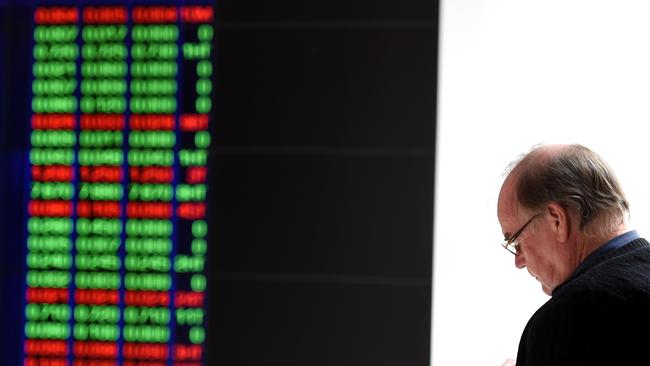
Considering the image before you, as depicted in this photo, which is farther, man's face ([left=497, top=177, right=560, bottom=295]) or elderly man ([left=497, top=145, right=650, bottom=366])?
man's face ([left=497, top=177, right=560, bottom=295])

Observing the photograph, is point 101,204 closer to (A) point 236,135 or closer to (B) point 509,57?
(A) point 236,135

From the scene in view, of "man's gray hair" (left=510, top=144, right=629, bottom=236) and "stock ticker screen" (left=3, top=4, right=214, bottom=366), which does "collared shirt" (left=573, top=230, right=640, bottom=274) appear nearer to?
"man's gray hair" (left=510, top=144, right=629, bottom=236)

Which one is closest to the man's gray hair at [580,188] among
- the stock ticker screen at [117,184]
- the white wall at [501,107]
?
the white wall at [501,107]

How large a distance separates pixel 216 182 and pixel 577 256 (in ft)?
3.61

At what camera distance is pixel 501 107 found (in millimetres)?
2082

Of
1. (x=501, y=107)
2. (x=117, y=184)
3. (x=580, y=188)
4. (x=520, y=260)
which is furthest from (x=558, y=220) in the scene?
(x=117, y=184)

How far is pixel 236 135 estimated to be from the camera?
2148 millimetres

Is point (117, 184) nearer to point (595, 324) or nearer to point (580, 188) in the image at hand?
point (580, 188)

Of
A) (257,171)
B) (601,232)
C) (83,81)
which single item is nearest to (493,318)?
(257,171)

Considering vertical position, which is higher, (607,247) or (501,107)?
(501,107)

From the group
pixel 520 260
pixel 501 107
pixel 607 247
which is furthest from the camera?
pixel 501 107

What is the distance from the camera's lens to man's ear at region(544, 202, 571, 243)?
4.08ft

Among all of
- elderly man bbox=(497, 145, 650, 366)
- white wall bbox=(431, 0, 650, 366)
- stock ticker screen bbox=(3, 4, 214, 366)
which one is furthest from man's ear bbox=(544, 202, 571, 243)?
stock ticker screen bbox=(3, 4, 214, 366)

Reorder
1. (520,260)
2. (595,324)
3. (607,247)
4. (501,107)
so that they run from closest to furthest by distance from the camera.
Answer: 1. (595,324)
2. (607,247)
3. (520,260)
4. (501,107)
